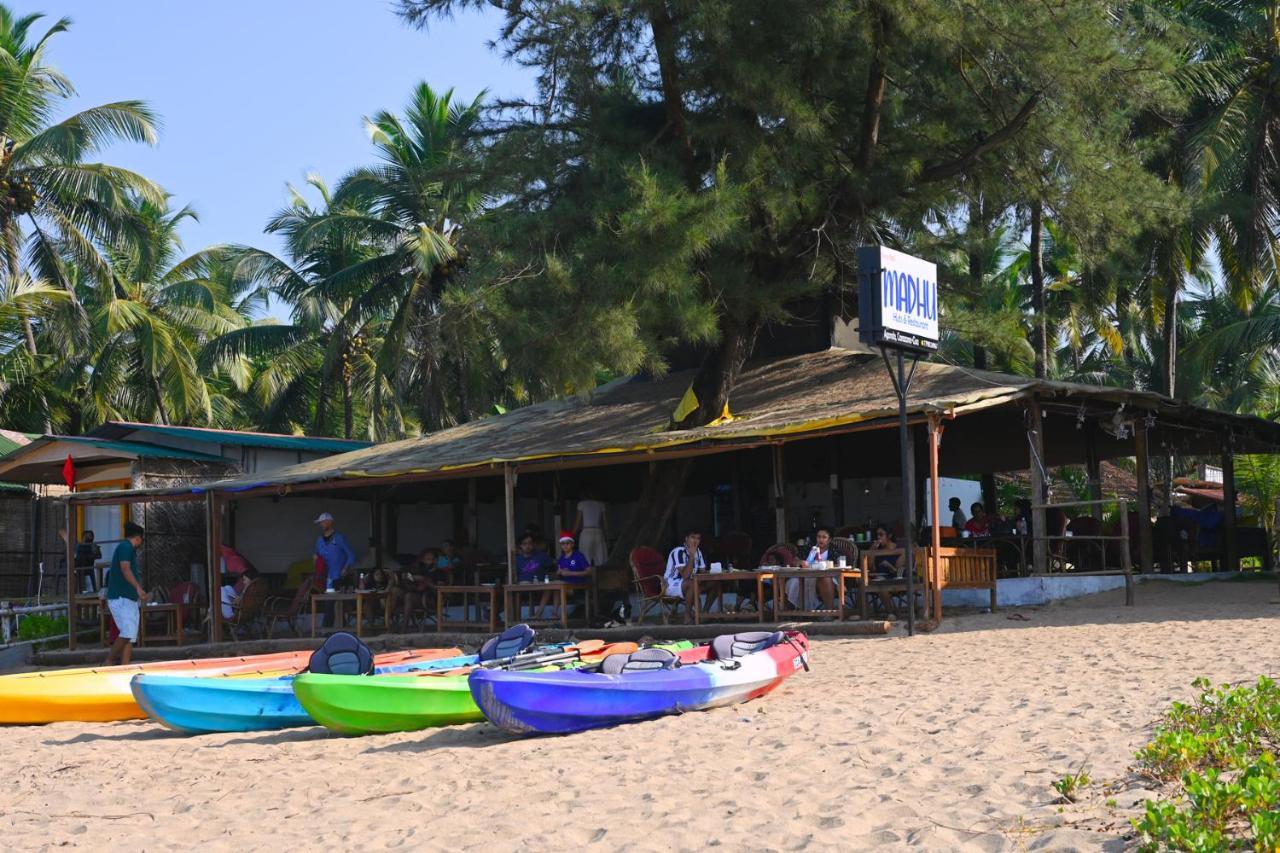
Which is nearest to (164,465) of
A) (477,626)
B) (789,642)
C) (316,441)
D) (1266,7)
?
(316,441)

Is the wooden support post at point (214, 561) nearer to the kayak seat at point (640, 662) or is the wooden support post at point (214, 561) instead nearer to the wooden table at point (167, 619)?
the wooden table at point (167, 619)

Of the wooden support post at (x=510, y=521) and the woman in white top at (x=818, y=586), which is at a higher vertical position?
the wooden support post at (x=510, y=521)

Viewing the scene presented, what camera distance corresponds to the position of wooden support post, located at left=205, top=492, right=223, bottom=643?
18734mm

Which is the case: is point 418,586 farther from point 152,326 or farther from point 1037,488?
point 152,326

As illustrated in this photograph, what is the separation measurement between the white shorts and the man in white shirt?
19.6ft

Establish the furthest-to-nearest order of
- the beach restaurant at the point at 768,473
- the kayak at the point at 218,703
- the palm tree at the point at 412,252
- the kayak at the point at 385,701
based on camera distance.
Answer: the palm tree at the point at 412,252 → the beach restaurant at the point at 768,473 → the kayak at the point at 218,703 → the kayak at the point at 385,701

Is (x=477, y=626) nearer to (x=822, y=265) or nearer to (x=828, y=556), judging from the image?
(x=828, y=556)

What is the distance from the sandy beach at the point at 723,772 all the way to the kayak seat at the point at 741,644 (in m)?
0.45

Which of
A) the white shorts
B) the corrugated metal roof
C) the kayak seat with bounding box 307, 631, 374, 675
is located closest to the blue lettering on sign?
the kayak seat with bounding box 307, 631, 374, 675

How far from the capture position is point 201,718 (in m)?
11.2

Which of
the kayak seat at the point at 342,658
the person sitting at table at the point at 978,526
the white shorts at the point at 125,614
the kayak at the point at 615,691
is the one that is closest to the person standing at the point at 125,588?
the white shorts at the point at 125,614

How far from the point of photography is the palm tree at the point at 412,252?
28.6 meters

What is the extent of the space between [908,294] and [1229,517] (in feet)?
28.1

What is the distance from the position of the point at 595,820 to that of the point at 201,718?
529cm
